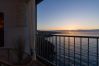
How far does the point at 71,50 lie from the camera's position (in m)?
3.58

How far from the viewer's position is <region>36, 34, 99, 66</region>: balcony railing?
9.33 feet

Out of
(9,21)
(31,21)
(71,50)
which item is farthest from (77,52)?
(9,21)

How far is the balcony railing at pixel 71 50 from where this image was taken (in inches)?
112

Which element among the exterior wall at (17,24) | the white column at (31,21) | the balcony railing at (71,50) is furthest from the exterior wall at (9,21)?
the balcony railing at (71,50)

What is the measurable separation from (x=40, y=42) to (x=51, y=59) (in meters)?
1.14

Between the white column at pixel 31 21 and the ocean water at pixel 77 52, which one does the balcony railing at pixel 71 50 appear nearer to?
the ocean water at pixel 77 52

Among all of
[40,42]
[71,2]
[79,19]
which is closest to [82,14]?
[79,19]

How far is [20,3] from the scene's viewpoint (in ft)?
17.6

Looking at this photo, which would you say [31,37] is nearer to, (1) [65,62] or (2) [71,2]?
(1) [65,62]

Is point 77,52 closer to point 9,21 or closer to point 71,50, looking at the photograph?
point 71,50

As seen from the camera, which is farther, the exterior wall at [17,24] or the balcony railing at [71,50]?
the exterior wall at [17,24]

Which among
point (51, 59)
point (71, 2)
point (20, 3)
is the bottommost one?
point (51, 59)

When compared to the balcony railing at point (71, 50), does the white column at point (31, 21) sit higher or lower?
higher

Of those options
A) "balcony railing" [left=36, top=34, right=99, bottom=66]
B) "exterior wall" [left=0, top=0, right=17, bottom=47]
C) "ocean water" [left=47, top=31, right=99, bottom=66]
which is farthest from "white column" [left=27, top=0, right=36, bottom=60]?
"ocean water" [left=47, top=31, right=99, bottom=66]
